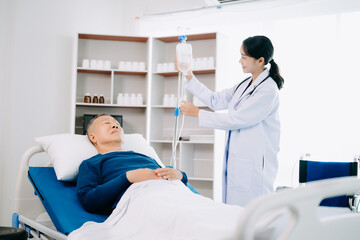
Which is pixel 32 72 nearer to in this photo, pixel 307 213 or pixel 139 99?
pixel 139 99

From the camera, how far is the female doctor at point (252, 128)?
2025 millimetres

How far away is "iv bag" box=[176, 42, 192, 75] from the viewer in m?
1.92

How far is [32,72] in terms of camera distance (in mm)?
3717

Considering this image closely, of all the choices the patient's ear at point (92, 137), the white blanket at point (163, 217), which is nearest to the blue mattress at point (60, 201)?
the white blanket at point (163, 217)

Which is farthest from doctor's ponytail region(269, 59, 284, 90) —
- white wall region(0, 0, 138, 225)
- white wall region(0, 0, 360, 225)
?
white wall region(0, 0, 138, 225)

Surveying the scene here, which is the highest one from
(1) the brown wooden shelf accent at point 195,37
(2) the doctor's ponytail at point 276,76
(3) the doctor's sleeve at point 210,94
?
(1) the brown wooden shelf accent at point 195,37

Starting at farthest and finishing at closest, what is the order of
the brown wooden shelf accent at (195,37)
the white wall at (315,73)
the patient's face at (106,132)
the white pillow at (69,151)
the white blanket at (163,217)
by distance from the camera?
the brown wooden shelf accent at (195,37) < the white wall at (315,73) < the patient's face at (106,132) < the white pillow at (69,151) < the white blanket at (163,217)

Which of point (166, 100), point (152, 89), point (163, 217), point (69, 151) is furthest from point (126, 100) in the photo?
point (163, 217)

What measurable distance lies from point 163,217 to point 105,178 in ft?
2.06

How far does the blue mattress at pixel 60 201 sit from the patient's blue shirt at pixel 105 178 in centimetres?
5

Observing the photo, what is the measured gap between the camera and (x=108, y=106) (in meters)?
4.07

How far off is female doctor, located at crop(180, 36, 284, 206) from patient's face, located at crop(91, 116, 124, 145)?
1.25 feet

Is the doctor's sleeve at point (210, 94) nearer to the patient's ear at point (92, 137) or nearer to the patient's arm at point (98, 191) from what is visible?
the patient's ear at point (92, 137)

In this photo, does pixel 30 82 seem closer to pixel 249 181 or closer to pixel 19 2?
pixel 19 2
